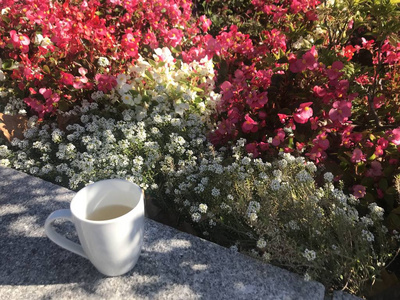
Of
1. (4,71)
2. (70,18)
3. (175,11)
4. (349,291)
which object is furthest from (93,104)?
(349,291)

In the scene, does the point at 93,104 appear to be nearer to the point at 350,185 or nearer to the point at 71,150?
the point at 71,150

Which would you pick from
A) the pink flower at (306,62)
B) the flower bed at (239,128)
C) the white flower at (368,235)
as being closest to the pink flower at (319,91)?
the flower bed at (239,128)

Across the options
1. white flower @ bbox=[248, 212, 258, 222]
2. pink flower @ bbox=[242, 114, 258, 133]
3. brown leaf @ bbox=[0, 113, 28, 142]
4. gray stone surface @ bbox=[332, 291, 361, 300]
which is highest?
pink flower @ bbox=[242, 114, 258, 133]

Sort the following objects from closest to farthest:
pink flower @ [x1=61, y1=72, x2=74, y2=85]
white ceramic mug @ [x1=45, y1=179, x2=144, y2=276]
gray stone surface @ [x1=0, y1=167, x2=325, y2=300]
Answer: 1. white ceramic mug @ [x1=45, y1=179, x2=144, y2=276]
2. gray stone surface @ [x1=0, y1=167, x2=325, y2=300]
3. pink flower @ [x1=61, y1=72, x2=74, y2=85]

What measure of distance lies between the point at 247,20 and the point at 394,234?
2898 millimetres

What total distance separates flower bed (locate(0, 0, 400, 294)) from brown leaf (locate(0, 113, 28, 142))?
30 millimetres

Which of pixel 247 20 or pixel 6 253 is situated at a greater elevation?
pixel 247 20

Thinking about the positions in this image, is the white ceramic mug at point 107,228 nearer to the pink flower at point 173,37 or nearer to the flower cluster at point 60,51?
the flower cluster at point 60,51

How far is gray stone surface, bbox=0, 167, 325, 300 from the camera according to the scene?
128cm

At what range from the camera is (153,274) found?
4.43 ft

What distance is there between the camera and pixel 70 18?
8.95 ft

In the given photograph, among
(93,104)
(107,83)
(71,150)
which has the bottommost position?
(71,150)

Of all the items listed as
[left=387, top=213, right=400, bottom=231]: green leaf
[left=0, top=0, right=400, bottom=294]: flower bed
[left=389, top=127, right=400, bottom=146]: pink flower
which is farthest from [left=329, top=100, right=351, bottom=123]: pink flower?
[left=387, top=213, right=400, bottom=231]: green leaf

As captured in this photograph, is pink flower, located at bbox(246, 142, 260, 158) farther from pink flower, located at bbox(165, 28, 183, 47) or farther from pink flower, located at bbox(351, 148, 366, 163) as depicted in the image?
pink flower, located at bbox(165, 28, 183, 47)
